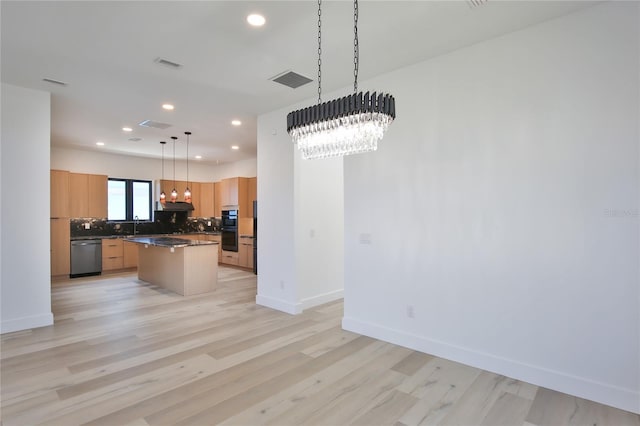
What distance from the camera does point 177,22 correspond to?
2768mm

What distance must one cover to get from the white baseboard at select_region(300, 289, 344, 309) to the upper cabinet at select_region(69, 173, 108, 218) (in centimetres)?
591

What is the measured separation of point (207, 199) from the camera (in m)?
9.97

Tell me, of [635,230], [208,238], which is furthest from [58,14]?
[208,238]

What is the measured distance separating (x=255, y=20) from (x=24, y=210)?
373cm

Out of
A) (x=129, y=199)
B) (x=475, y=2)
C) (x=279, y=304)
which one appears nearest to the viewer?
(x=475, y=2)

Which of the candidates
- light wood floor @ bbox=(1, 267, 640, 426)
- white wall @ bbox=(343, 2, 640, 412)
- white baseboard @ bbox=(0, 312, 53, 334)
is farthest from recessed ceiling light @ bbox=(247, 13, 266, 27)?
white baseboard @ bbox=(0, 312, 53, 334)

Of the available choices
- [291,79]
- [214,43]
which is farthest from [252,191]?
[214,43]

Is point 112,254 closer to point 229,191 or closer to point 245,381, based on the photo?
point 229,191

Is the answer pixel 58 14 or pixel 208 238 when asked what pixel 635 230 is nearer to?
pixel 58 14

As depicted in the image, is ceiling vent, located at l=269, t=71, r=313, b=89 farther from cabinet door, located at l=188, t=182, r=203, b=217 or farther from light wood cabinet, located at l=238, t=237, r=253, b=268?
cabinet door, located at l=188, t=182, r=203, b=217

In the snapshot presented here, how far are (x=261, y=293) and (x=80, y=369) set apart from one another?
256cm

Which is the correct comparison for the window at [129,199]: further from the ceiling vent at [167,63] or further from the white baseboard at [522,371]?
the white baseboard at [522,371]

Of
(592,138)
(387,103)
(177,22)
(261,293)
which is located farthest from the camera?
(261,293)

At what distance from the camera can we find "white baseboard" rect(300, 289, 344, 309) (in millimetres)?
4976
